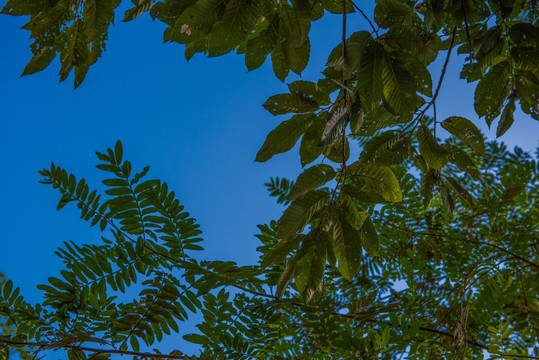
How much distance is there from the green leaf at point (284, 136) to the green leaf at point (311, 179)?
7 cm

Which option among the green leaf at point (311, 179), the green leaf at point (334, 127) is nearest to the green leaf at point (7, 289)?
the green leaf at point (311, 179)

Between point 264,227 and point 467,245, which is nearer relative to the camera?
point 264,227

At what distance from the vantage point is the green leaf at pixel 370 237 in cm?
84

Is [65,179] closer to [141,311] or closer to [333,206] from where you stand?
[141,311]

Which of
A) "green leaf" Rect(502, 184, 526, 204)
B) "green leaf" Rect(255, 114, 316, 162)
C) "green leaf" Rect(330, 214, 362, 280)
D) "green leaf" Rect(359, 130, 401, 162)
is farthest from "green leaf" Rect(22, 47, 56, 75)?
"green leaf" Rect(502, 184, 526, 204)

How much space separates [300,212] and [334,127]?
20cm

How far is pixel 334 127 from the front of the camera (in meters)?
0.66

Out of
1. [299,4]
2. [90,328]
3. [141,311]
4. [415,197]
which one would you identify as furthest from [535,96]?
[90,328]

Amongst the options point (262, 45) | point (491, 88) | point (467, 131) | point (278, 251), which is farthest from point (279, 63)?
point (491, 88)

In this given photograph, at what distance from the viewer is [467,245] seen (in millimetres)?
1755

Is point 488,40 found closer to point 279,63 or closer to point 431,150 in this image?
point 431,150

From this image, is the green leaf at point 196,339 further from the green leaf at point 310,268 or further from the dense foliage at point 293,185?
the green leaf at point 310,268

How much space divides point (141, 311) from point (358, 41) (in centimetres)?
77

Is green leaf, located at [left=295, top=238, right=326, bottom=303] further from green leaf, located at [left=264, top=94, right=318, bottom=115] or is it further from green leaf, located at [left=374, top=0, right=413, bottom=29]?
green leaf, located at [left=374, top=0, right=413, bottom=29]
